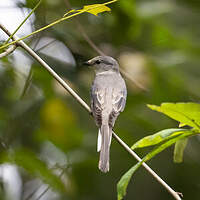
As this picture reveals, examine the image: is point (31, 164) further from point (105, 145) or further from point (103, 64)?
point (103, 64)

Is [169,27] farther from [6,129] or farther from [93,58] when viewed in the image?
[6,129]

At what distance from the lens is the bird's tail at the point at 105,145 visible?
351 cm

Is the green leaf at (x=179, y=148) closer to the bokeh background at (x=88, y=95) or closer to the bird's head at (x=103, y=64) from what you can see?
the bokeh background at (x=88, y=95)

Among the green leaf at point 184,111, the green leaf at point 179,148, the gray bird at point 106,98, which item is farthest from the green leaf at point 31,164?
the green leaf at point 184,111

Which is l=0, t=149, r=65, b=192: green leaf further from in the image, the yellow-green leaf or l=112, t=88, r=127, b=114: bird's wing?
the yellow-green leaf

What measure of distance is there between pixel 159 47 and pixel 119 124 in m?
1.38

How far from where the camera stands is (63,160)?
5375mm

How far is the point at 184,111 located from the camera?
81.7 inches

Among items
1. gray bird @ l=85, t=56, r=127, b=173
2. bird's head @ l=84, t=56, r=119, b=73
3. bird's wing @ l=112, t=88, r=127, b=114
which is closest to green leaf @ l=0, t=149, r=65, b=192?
gray bird @ l=85, t=56, r=127, b=173

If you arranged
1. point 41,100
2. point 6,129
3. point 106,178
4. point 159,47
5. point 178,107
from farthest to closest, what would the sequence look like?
point 159,47 < point 106,178 < point 41,100 < point 6,129 < point 178,107

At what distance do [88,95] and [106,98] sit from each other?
696mm

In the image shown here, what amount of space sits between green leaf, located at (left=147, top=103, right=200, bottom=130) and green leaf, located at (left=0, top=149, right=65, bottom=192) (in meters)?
2.65

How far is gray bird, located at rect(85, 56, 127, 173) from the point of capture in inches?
163

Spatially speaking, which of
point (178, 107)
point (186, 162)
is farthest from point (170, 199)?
point (178, 107)
